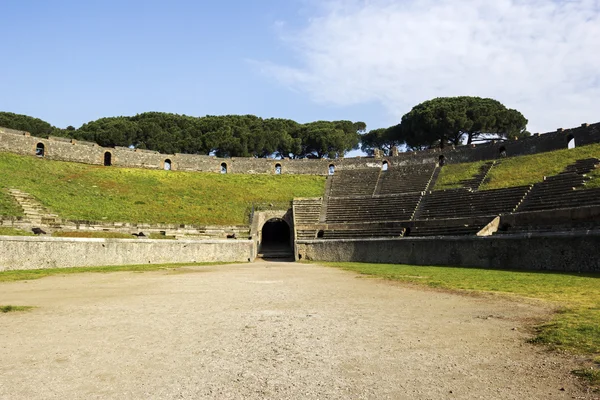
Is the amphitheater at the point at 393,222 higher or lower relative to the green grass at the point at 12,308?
higher

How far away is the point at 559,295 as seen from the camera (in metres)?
11.7

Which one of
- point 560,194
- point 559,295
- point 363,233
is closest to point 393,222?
point 363,233

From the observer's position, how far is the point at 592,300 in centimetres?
1058

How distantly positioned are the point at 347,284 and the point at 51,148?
44.0 meters

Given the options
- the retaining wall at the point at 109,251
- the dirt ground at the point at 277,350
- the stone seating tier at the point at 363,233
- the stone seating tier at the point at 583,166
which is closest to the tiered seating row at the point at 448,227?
the stone seating tier at the point at 363,233

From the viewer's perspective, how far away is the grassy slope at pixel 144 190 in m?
34.7

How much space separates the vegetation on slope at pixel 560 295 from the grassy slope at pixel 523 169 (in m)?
16.4

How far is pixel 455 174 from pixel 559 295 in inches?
1322

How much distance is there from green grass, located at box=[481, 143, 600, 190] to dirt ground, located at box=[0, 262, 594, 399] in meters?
26.3

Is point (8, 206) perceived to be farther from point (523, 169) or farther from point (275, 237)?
point (523, 169)

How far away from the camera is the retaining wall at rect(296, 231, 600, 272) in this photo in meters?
19.1

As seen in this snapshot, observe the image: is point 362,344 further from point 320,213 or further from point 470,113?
point 470,113

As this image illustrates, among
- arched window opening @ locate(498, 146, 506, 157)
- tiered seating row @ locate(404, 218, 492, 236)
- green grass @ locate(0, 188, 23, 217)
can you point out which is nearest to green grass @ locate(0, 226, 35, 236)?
green grass @ locate(0, 188, 23, 217)

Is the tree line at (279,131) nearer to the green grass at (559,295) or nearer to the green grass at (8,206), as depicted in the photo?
the green grass at (8,206)
